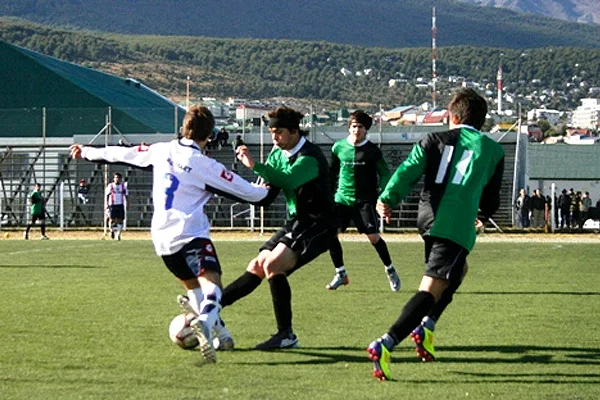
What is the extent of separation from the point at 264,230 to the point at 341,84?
143m

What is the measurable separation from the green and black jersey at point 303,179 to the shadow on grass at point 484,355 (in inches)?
44.2

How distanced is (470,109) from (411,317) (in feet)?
4.85

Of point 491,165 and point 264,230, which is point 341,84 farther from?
point 491,165

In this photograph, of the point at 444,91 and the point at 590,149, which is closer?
the point at 590,149

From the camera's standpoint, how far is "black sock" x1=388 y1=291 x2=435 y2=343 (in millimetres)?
8547

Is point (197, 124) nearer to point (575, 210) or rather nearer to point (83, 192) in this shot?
point (83, 192)

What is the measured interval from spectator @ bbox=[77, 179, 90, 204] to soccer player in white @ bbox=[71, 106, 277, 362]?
30.3 meters

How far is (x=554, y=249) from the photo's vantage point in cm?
2667

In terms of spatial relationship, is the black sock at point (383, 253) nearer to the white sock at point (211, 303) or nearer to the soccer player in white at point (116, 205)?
the white sock at point (211, 303)

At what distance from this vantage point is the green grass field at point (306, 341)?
818cm

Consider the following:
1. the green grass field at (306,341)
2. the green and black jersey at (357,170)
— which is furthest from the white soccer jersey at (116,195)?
the green and black jersey at (357,170)

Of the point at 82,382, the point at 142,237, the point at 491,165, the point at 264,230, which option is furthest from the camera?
the point at 264,230

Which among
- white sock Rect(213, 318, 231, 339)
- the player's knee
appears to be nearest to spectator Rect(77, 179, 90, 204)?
the player's knee

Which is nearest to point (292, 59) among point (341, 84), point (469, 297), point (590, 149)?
point (341, 84)
